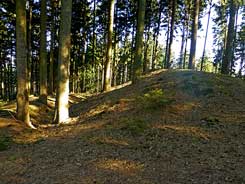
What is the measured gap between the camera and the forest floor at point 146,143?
588 cm

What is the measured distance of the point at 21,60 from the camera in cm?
1119

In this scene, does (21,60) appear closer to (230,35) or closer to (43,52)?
(43,52)

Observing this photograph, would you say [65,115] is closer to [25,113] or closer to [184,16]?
[25,113]

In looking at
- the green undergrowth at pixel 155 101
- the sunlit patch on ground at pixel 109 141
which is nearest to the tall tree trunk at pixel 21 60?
the sunlit patch on ground at pixel 109 141

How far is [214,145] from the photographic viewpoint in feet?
22.9

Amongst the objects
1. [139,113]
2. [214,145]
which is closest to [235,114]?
[214,145]

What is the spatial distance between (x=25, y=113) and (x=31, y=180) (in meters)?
5.99

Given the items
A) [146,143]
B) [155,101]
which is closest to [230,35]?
[155,101]

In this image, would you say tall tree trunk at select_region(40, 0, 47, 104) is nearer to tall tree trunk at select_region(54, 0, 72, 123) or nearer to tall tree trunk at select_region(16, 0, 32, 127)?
tall tree trunk at select_region(16, 0, 32, 127)

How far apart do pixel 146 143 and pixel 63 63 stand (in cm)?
536

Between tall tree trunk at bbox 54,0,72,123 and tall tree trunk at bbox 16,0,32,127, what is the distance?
1.42 meters

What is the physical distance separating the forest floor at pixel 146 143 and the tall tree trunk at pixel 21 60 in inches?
35.1

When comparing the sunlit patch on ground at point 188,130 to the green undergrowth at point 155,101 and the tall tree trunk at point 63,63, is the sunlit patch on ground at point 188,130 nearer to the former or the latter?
the green undergrowth at point 155,101

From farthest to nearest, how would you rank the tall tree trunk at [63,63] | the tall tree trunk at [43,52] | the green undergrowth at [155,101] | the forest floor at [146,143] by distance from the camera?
the tall tree trunk at [43,52], the tall tree trunk at [63,63], the green undergrowth at [155,101], the forest floor at [146,143]
